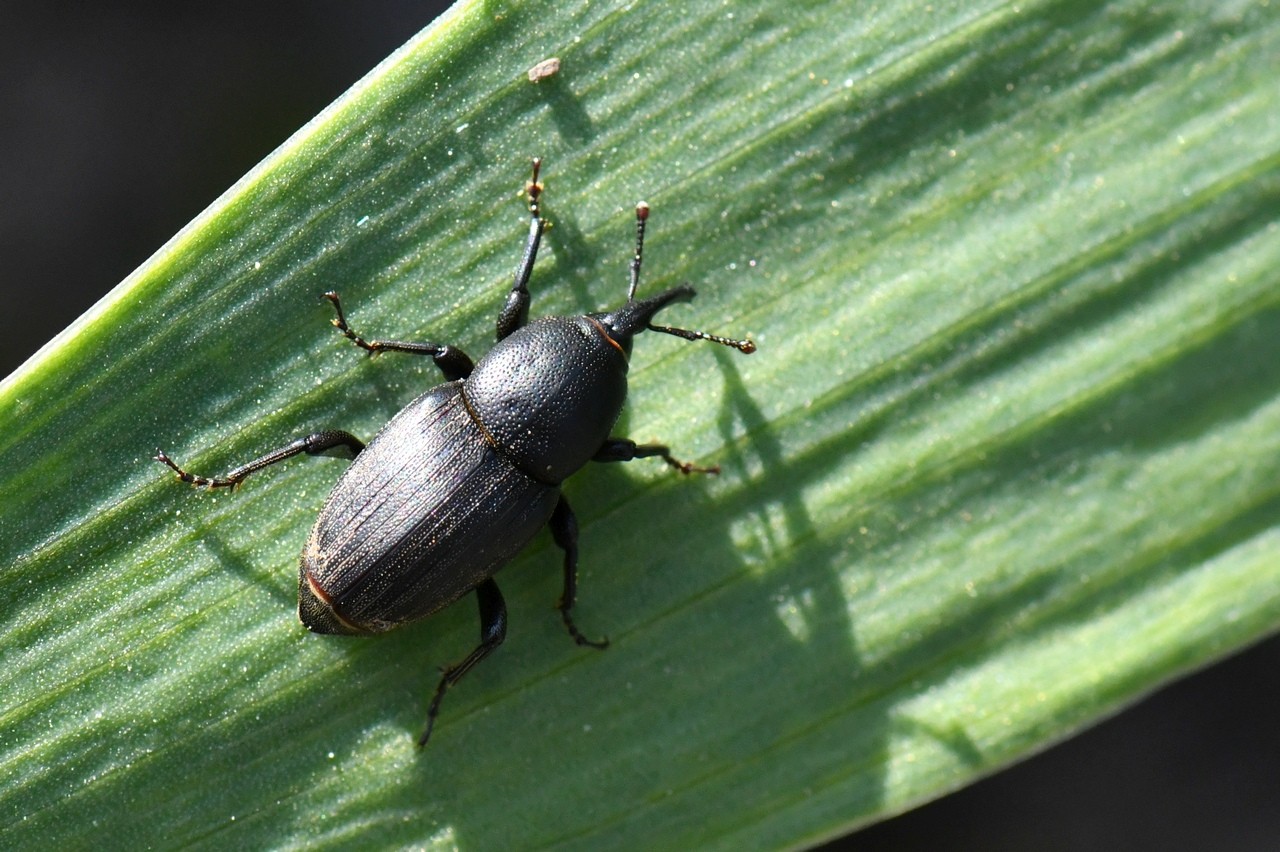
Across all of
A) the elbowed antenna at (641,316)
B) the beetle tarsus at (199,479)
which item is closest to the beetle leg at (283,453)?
the beetle tarsus at (199,479)

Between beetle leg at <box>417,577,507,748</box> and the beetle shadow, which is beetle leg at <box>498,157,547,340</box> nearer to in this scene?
the beetle shadow

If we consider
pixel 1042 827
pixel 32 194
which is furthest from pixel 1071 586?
pixel 32 194

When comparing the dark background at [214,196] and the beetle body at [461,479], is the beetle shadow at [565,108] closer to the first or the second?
the beetle body at [461,479]

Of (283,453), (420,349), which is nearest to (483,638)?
(283,453)

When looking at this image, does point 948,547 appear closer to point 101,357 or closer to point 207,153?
point 101,357

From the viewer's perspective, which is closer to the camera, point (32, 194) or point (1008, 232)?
point (1008, 232)

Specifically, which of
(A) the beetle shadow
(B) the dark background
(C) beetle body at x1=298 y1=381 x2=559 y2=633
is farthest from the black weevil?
(B) the dark background
